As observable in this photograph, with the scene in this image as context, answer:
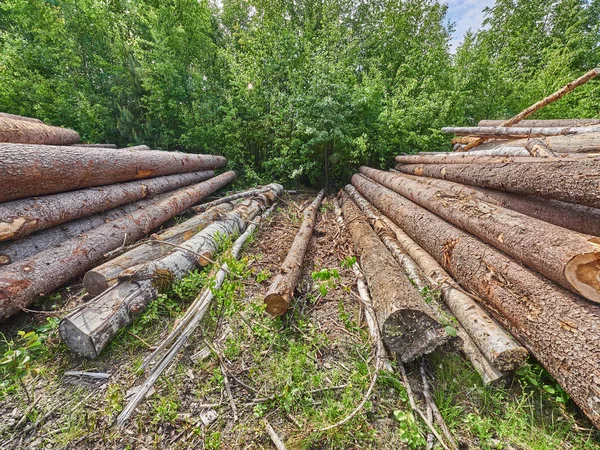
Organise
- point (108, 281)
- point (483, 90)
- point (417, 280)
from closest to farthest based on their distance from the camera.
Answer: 1. point (108, 281)
2. point (417, 280)
3. point (483, 90)

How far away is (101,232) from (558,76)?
15.8m

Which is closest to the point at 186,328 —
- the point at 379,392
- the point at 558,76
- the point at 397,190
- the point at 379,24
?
the point at 379,392

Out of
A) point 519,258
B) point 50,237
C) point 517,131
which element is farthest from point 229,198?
point 517,131

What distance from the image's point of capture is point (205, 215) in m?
4.00

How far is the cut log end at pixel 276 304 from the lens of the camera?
208 centimetres

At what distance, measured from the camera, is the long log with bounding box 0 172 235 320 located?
209cm

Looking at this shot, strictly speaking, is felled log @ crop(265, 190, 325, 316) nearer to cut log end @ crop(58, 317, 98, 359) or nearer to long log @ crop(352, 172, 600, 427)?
cut log end @ crop(58, 317, 98, 359)

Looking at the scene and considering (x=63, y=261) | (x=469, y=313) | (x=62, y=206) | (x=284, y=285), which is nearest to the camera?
(x=469, y=313)

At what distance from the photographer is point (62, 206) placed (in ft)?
9.63

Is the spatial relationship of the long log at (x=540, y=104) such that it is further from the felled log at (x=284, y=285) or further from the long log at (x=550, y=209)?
the felled log at (x=284, y=285)

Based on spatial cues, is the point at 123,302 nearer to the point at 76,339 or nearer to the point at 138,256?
the point at 76,339

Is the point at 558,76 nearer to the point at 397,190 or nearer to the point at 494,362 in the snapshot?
the point at 397,190

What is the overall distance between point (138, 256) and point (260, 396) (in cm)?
199

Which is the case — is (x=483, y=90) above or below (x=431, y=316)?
above
